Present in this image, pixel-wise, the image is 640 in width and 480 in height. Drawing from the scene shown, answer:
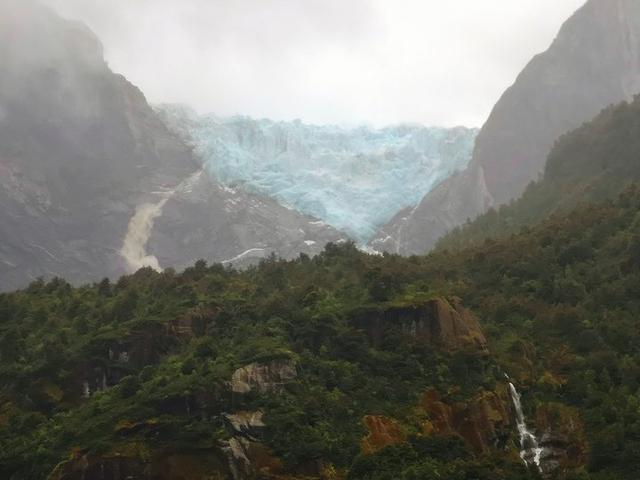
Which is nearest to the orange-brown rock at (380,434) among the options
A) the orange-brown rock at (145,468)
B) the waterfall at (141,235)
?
the orange-brown rock at (145,468)

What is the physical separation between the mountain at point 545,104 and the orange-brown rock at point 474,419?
108 metres

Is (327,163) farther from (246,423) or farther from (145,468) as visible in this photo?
(145,468)

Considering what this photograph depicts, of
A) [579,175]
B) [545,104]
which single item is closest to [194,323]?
[579,175]

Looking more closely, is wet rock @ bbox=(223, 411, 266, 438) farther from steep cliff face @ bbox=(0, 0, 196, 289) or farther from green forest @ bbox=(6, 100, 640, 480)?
steep cliff face @ bbox=(0, 0, 196, 289)

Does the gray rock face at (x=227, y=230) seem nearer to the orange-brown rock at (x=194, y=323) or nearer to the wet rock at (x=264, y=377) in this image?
the orange-brown rock at (x=194, y=323)

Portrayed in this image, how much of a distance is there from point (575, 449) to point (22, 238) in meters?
114

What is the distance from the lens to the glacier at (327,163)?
17612 centimetres

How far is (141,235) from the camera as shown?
160 m

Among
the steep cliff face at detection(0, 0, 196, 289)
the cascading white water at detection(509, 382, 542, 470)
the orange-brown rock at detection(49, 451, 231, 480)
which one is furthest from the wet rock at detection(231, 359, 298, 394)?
the steep cliff face at detection(0, 0, 196, 289)

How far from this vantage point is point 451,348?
183 ft

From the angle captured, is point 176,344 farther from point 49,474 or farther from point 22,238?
point 22,238

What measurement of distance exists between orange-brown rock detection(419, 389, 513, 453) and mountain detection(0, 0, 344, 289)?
10682 centimetres

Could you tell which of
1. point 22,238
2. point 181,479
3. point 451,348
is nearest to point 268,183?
point 22,238

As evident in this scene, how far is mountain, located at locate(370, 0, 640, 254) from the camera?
156 meters
